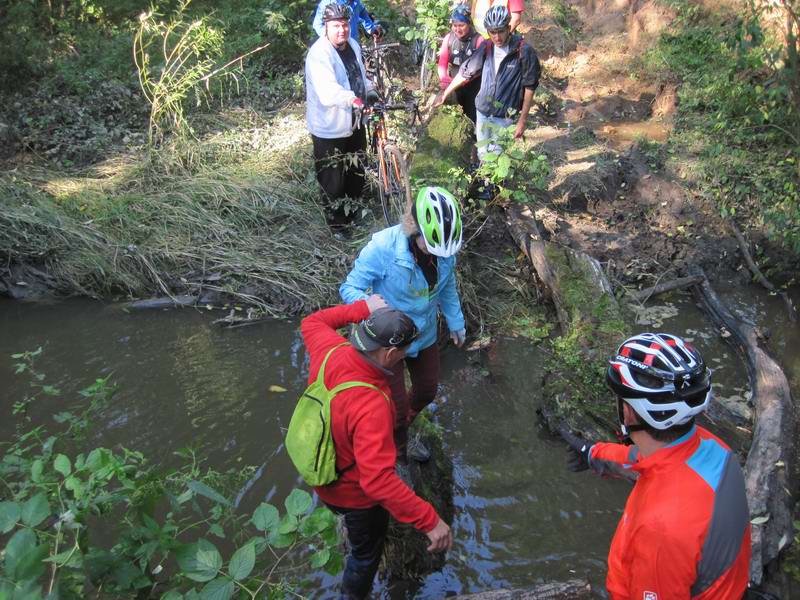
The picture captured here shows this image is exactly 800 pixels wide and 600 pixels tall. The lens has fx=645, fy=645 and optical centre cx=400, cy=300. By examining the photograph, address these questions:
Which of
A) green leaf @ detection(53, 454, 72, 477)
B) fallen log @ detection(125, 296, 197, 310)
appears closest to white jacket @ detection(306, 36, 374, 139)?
fallen log @ detection(125, 296, 197, 310)

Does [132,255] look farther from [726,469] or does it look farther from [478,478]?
[726,469]

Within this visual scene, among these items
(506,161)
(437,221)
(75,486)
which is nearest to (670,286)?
(506,161)

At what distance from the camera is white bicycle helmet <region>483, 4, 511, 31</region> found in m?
6.28

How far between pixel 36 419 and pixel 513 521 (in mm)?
3827

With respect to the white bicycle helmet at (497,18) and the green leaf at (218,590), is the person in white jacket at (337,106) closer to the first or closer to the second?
the white bicycle helmet at (497,18)

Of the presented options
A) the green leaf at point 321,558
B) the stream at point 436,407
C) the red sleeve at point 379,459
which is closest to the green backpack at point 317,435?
the red sleeve at point 379,459

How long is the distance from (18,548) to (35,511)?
0.50ft

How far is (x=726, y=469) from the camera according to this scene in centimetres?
205

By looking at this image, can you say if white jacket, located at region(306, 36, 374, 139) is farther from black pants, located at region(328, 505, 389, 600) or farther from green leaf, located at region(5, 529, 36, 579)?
green leaf, located at region(5, 529, 36, 579)

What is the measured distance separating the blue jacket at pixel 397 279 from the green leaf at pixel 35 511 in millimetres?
1832

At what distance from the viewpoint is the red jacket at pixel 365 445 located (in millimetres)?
2646

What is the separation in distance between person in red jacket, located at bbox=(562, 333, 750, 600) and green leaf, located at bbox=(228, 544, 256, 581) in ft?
4.16

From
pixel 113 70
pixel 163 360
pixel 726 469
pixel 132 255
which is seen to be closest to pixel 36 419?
pixel 163 360

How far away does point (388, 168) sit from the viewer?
22.7 ft
